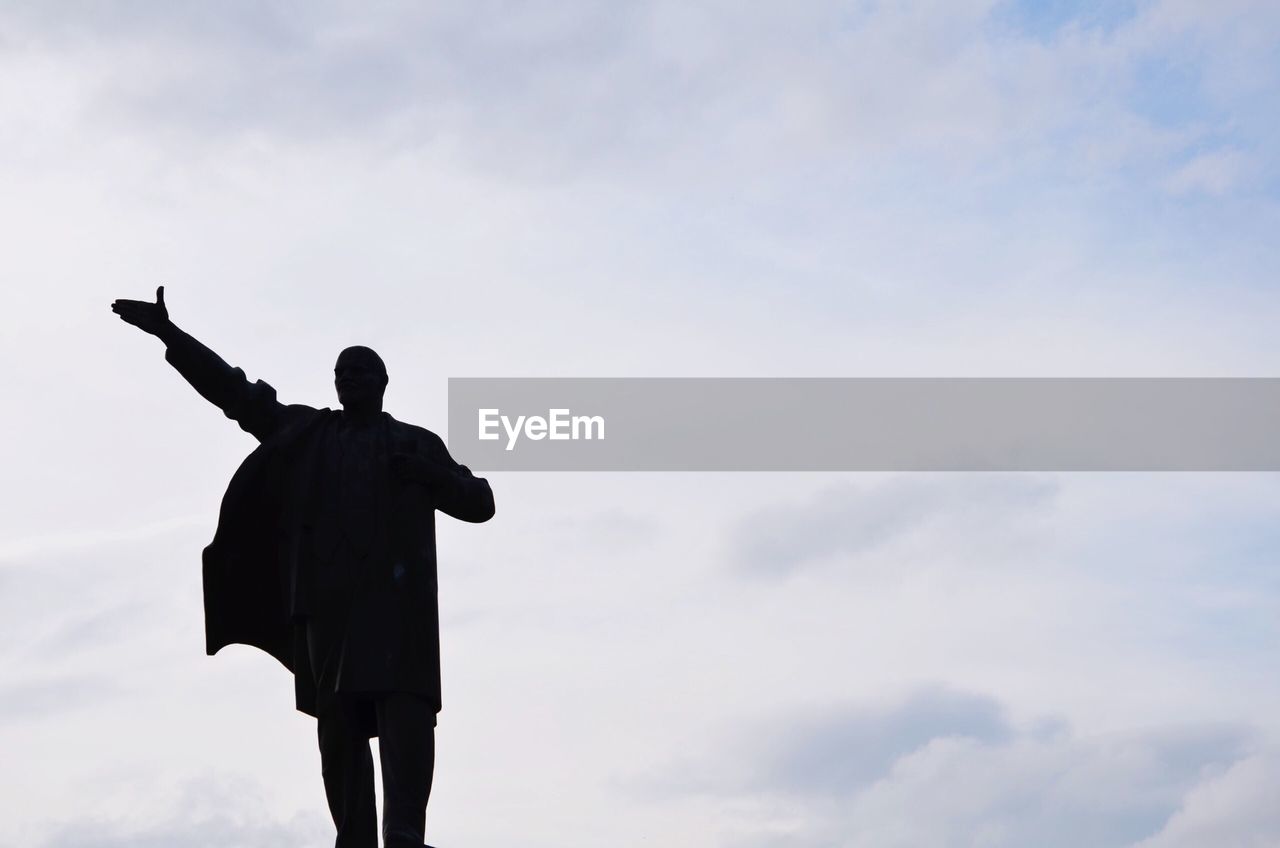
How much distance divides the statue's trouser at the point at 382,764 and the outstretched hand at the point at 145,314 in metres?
2.87

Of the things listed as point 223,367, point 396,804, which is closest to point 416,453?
point 223,367

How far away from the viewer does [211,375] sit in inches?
500

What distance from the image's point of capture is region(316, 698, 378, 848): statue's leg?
1209 cm

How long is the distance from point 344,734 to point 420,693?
0.60 metres

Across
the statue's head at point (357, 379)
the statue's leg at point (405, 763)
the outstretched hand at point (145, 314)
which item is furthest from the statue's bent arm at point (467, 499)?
the outstretched hand at point (145, 314)

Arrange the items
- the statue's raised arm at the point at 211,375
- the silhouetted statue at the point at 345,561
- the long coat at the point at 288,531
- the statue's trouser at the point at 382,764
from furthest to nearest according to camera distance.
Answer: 1. the statue's raised arm at the point at 211,375
2. the long coat at the point at 288,531
3. the silhouetted statue at the point at 345,561
4. the statue's trouser at the point at 382,764

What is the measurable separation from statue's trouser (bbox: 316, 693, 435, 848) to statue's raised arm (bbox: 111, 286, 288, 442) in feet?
7.15

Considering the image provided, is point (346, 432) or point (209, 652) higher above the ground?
point (346, 432)

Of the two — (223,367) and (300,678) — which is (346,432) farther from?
(300,678)

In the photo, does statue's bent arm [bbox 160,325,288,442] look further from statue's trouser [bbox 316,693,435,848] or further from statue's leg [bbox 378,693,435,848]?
statue's leg [bbox 378,693,435,848]

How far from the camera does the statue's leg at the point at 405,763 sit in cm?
1159

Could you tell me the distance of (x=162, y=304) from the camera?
12586 millimetres

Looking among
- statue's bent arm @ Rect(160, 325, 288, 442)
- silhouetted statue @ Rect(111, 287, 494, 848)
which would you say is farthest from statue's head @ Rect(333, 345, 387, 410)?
statue's bent arm @ Rect(160, 325, 288, 442)

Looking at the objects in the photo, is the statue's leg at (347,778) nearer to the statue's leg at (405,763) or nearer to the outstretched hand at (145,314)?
the statue's leg at (405,763)
